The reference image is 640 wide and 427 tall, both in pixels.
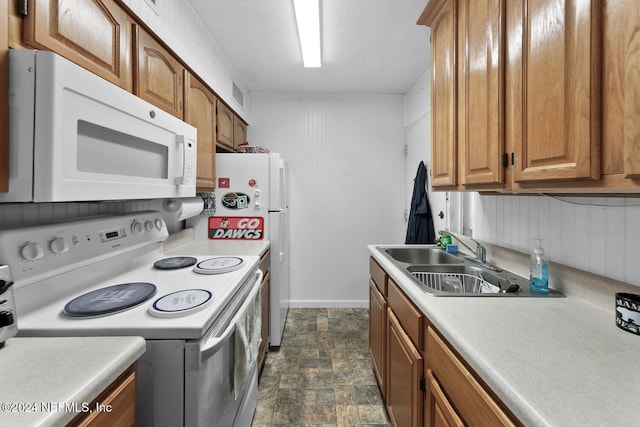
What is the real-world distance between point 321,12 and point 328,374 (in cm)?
244

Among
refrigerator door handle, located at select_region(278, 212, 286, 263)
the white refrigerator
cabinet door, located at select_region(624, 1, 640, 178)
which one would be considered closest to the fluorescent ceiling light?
the white refrigerator

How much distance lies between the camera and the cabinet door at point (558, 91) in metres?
0.73

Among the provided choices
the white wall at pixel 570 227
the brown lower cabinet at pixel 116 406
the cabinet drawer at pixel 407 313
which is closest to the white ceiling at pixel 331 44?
the white wall at pixel 570 227

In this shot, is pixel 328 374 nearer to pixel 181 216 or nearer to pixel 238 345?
pixel 238 345

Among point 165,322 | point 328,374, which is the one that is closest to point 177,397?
point 165,322

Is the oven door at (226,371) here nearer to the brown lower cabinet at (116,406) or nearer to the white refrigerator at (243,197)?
the brown lower cabinet at (116,406)

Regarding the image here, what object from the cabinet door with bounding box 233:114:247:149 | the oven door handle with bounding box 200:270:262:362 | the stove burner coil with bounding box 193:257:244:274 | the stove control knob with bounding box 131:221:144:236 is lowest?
the oven door handle with bounding box 200:270:262:362

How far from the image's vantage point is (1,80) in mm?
731

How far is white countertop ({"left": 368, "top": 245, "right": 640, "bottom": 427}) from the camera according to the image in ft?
1.77

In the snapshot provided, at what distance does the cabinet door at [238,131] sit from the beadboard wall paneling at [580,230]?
227 cm

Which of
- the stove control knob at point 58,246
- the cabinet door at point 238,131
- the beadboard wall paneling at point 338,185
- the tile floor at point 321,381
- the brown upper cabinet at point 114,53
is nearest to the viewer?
the brown upper cabinet at point 114,53

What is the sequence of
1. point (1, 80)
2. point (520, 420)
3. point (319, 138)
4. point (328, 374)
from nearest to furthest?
1. point (520, 420)
2. point (1, 80)
3. point (328, 374)
4. point (319, 138)

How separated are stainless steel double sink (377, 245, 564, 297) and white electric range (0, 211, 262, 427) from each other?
0.81 meters

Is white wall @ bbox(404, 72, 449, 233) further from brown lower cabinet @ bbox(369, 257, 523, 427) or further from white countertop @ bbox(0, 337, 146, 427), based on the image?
→ white countertop @ bbox(0, 337, 146, 427)
